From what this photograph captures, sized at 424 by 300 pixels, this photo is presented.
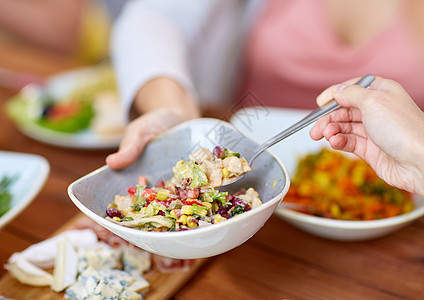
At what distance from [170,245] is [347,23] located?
1419 millimetres

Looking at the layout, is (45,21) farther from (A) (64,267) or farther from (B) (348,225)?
(B) (348,225)

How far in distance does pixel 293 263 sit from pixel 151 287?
353 mm

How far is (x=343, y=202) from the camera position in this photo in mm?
1194

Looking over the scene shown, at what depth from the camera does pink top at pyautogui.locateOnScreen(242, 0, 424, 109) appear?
1739mm

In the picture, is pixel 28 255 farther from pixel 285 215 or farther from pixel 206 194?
pixel 285 215

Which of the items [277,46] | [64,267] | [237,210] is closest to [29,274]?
[64,267]

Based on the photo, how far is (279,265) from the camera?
1.06 meters

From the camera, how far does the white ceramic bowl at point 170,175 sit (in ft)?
2.45

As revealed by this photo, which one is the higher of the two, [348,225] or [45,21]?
[45,21]

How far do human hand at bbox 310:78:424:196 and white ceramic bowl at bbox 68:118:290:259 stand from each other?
17cm

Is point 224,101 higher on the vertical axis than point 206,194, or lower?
lower

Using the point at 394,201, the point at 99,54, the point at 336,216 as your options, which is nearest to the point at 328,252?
the point at 336,216

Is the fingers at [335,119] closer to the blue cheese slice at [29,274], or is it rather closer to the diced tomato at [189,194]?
the diced tomato at [189,194]

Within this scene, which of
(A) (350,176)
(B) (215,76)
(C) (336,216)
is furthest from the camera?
(B) (215,76)
